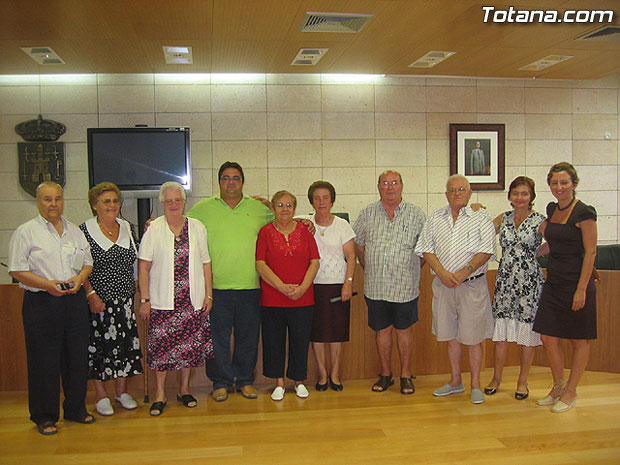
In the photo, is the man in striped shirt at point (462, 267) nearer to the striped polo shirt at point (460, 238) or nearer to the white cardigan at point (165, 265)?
the striped polo shirt at point (460, 238)

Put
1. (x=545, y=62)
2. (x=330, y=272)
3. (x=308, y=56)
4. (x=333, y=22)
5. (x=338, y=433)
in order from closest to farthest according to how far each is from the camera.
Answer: (x=338, y=433)
(x=330, y=272)
(x=333, y=22)
(x=308, y=56)
(x=545, y=62)

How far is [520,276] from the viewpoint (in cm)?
397

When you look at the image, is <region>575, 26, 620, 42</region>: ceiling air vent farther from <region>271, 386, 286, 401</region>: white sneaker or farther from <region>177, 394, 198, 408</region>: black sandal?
<region>177, 394, 198, 408</region>: black sandal

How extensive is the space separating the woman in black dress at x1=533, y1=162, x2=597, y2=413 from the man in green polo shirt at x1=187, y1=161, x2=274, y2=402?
2.07m

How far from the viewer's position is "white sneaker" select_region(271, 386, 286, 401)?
4.06m

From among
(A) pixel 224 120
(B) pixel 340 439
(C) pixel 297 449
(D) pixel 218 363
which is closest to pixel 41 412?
(D) pixel 218 363

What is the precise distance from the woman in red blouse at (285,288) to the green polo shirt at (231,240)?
0.10 m

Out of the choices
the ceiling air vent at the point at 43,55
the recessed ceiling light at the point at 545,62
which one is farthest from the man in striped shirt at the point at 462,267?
the ceiling air vent at the point at 43,55

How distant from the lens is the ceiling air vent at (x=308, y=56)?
18.7 feet

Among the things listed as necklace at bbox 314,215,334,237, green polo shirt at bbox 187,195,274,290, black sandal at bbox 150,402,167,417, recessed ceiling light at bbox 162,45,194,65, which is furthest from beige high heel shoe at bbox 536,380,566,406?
recessed ceiling light at bbox 162,45,194,65

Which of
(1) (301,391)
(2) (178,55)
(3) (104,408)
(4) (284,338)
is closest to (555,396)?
(1) (301,391)

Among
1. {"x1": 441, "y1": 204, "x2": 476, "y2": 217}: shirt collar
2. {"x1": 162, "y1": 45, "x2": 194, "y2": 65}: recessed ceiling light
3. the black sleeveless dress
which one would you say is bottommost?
the black sleeveless dress

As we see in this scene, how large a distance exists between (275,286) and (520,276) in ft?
5.82

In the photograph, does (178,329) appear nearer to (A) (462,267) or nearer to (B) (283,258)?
(B) (283,258)
